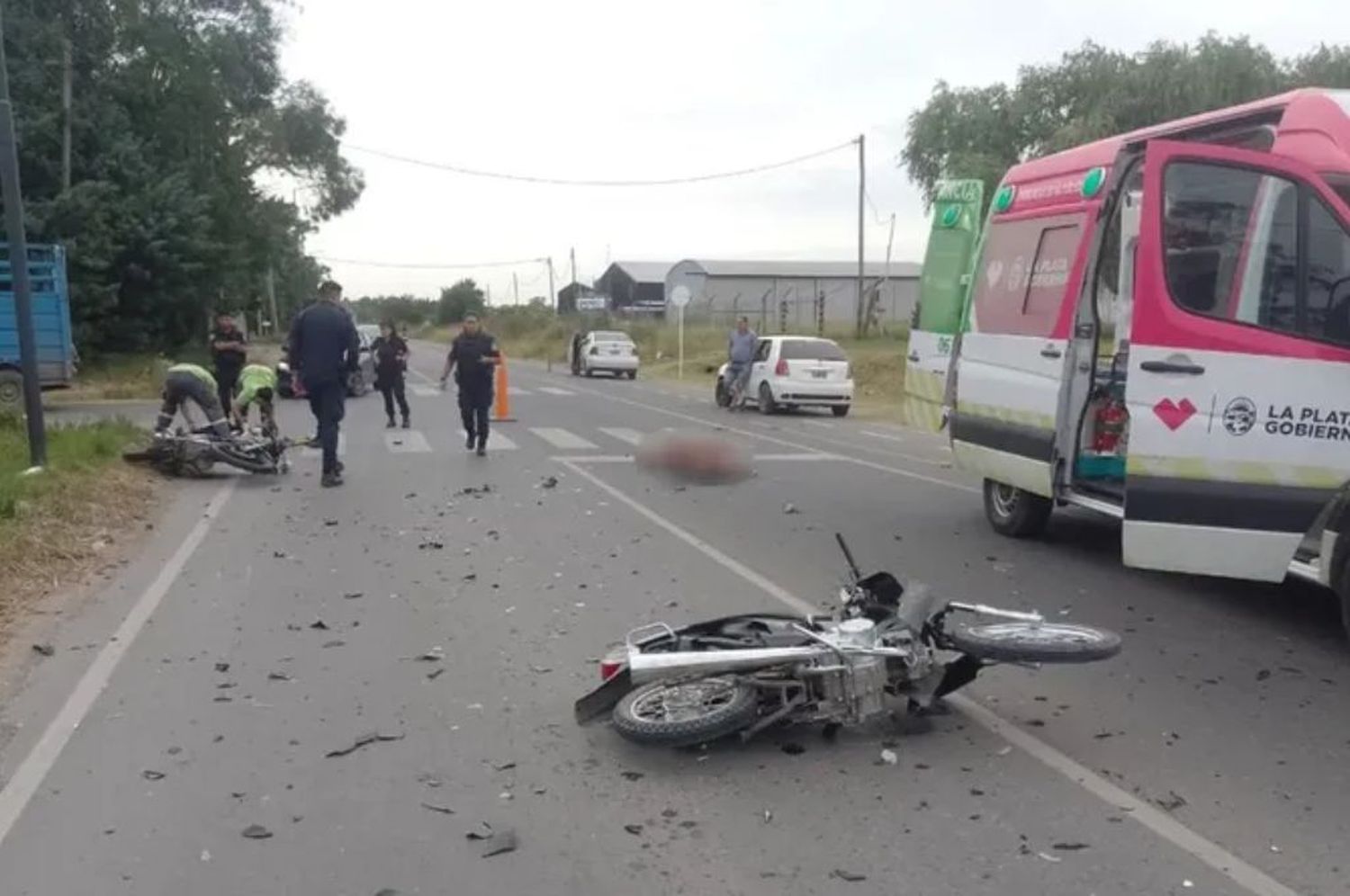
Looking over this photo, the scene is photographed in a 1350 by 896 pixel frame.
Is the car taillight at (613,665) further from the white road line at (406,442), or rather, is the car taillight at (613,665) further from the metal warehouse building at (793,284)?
the metal warehouse building at (793,284)

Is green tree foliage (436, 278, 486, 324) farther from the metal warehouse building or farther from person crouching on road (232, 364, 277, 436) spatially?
person crouching on road (232, 364, 277, 436)

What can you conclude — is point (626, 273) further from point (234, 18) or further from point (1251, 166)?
point (1251, 166)

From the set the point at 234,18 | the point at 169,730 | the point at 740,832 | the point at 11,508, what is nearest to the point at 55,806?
the point at 169,730

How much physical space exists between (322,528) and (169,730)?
509 centimetres

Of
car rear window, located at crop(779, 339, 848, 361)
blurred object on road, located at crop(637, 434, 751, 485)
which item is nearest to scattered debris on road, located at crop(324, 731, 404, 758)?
blurred object on road, located at crop(637, 434, 751, 485)

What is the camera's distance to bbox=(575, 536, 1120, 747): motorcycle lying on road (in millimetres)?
5023

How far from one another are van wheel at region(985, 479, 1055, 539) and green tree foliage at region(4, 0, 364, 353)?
80.5ft

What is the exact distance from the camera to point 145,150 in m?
31.9

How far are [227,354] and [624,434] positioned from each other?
566 centimetres

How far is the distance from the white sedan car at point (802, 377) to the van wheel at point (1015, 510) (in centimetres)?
1444

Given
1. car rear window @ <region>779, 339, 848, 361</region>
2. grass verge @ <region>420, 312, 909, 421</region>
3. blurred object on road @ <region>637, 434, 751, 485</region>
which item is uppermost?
car rear window @ <region>779, 339, 848, 361</region>

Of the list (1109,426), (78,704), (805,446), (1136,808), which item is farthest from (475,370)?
(1136,808)

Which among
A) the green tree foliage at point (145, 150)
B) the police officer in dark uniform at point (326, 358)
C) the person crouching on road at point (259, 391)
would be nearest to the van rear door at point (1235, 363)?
the police officer in dark uniform at point (326, 358)

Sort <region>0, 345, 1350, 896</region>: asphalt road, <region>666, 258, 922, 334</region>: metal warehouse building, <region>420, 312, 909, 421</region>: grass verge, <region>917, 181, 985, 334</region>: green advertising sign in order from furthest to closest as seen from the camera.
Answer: <region>666, 258, 922, 334</region>: metal warehouse building, <region>420, 312, 909, 421</region>: grass verge, <region>917, 181, 985, 334</region>: green advertising sign, <region>0, 345, 1350, 896</region>: asphalt road
